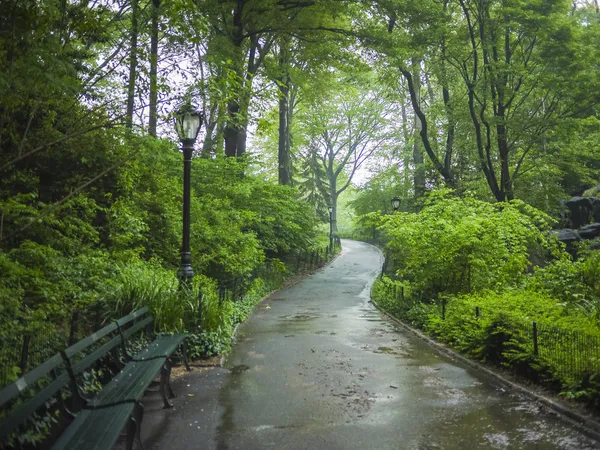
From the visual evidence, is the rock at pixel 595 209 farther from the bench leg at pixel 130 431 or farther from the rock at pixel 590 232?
the bench leg at pixel 130 431

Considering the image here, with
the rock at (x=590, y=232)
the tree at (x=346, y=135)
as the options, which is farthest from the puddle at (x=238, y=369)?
the tree at (x=346, y=135)

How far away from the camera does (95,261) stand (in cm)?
826

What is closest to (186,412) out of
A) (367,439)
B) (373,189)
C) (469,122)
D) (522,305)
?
(367,439)

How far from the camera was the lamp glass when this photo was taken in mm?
9117

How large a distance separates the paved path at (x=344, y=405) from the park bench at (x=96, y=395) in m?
0.53

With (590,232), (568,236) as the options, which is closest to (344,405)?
(568,236)

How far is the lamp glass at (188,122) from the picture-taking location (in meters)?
9.12

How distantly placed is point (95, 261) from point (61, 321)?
1.35 m

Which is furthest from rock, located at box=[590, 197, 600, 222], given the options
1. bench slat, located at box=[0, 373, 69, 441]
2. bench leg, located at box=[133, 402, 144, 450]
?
bench slat, located at box=[0, 373, 69, 441]

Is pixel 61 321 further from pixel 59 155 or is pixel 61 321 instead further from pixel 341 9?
pixel 341 9

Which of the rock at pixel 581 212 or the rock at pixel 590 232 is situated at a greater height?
the rock at pixel 581 212

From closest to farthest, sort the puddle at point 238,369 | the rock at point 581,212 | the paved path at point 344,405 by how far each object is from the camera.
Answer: the paved path at point 344,405 → the puddle at point 238,369 → the rock at point 581,212

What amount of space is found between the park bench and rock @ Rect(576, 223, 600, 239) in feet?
72.4

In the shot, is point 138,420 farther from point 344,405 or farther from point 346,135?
point 346,135
